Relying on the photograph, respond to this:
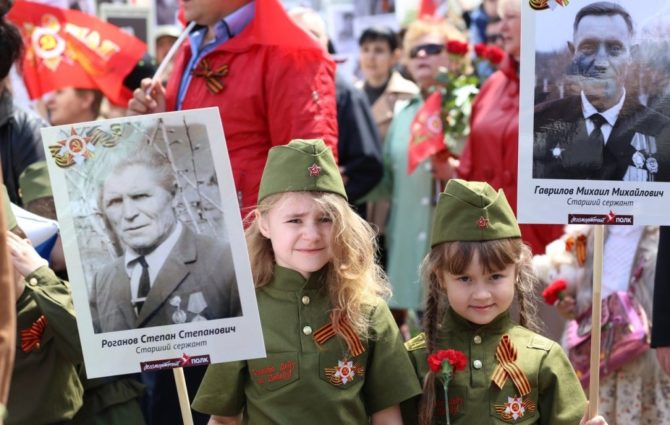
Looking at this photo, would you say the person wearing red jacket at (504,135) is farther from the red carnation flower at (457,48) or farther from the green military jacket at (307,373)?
the green military jacket at (307,373)

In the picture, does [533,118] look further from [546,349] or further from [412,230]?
[412,230]

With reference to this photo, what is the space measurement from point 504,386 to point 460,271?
42cm

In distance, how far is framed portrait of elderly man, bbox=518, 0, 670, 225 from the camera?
419 cm

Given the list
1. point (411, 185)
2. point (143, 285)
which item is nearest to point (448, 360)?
point (143, 285)

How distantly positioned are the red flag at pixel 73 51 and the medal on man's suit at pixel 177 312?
3.03 m

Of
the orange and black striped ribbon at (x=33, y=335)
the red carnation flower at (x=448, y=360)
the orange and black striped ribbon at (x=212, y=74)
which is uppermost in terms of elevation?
the orange and black striped ribbon at (x=212, y=74)

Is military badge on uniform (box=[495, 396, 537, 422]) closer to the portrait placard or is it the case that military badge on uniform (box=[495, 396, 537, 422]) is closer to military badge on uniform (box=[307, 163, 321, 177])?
military badge on uniform (box=[307, 163, 321, 177])

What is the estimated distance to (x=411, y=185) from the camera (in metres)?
8.30

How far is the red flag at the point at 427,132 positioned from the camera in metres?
7.76

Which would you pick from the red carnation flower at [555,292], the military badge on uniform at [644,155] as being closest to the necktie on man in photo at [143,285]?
the military badge on uniform at [644,155]

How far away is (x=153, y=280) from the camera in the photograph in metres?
3.94

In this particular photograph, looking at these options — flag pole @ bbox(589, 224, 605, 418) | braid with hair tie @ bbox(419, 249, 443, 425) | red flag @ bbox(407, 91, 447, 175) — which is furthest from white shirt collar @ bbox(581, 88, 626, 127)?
red flag @ bbox(407, 91, 447, 175)

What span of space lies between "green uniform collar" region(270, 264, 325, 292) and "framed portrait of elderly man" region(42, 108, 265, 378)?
52 centimetres

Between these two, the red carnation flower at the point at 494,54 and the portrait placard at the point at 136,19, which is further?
Result: the portrait placard at the point at 136,19
